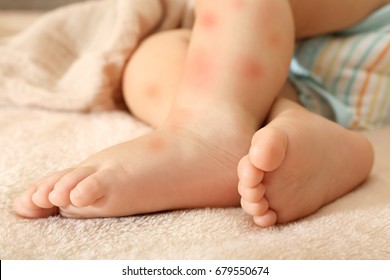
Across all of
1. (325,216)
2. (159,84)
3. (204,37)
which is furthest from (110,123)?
(325,216)

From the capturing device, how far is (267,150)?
1.80 ft

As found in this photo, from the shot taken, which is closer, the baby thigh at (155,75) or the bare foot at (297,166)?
the bare foot at (297,166)

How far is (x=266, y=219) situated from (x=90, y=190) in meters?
0.18

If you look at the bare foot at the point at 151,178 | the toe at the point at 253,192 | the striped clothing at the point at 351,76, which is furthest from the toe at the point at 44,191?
the striped clothing at the point at 351,76

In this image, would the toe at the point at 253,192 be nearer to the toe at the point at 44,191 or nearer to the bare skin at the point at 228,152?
the bare skin at the point at 228,152

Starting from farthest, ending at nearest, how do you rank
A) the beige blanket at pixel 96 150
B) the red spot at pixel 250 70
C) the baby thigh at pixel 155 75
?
the baby thigh at pixel 155 75, the red spot at pixel 250 70, the beige blanket at pixel 96 150

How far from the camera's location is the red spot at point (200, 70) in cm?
69

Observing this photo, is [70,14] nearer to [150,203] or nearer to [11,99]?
[11,99]

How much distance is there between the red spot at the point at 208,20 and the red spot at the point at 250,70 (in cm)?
7

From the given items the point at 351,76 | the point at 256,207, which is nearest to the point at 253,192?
the point at 256,207

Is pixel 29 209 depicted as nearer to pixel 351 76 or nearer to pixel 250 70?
pixel 250 70

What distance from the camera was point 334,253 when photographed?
1.71ft
